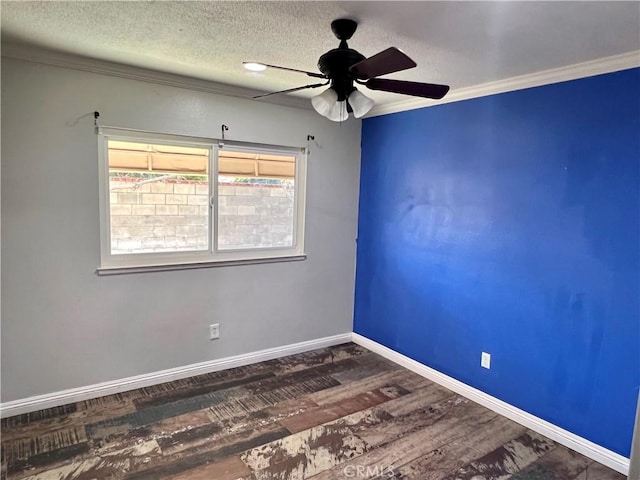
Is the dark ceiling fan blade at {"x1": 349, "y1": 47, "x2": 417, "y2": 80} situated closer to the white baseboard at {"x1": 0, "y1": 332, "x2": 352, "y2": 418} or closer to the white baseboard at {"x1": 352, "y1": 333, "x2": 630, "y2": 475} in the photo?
the white baseboard at {"x1": 352, "y1": 333, "x2": 630, "y2": 475}

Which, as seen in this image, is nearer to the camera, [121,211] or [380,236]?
[121,211]

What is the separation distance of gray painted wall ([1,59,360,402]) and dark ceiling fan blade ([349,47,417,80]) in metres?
1.77

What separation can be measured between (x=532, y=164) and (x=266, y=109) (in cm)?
212

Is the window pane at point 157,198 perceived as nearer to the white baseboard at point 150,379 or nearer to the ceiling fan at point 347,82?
the white baseboard at point 150,379

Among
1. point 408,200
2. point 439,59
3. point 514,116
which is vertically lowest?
point 408,200

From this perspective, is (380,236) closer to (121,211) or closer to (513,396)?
(513,396)

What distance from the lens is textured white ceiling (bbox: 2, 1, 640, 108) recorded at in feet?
5.86

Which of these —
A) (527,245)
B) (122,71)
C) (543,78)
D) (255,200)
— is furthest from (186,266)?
(543,78)

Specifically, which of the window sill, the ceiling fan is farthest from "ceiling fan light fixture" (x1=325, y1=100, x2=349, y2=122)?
the window sill

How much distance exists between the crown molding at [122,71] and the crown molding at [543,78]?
131 cm

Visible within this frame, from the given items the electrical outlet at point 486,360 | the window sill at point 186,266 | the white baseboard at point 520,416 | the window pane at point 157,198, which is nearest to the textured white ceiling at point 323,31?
the window pane at point 157,198

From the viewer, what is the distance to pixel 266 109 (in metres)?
3.46

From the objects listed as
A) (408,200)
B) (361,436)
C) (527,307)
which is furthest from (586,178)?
(361,436)

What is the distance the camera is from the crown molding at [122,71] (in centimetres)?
Result: 248
